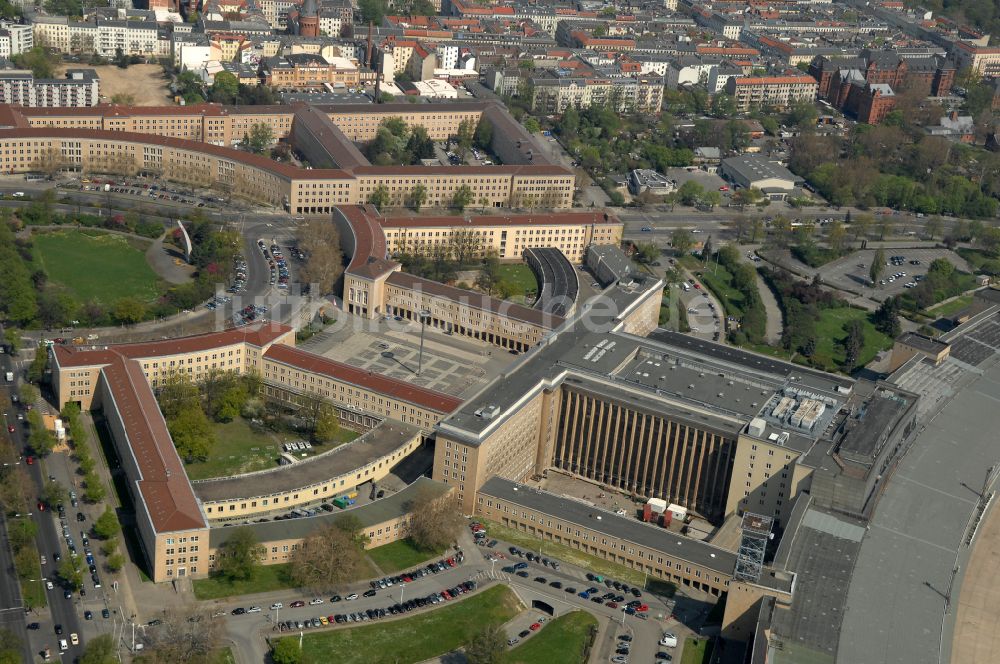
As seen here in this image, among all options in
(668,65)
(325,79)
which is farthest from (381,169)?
(668,65)

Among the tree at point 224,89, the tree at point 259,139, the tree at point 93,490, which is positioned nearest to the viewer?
the tree at point 93,490

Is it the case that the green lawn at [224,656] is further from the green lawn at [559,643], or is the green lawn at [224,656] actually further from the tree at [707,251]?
the tree at [707,251]

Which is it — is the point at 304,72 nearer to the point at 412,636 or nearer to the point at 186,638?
the point at 412,636

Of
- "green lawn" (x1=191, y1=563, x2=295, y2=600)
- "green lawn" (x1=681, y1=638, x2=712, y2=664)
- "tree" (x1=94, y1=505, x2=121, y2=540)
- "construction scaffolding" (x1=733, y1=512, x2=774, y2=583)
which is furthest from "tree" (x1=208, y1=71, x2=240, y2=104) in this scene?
"green lawn" (x1=681, y1=638, x2=712, y2=664)

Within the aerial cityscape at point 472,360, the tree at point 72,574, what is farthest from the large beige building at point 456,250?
the tree at point 72,574

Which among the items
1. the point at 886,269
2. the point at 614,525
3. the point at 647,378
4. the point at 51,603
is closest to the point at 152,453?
the point at 51,603

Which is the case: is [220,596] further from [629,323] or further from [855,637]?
[629,323]

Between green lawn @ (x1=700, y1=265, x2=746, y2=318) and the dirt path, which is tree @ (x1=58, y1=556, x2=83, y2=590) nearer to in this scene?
the dirt path
